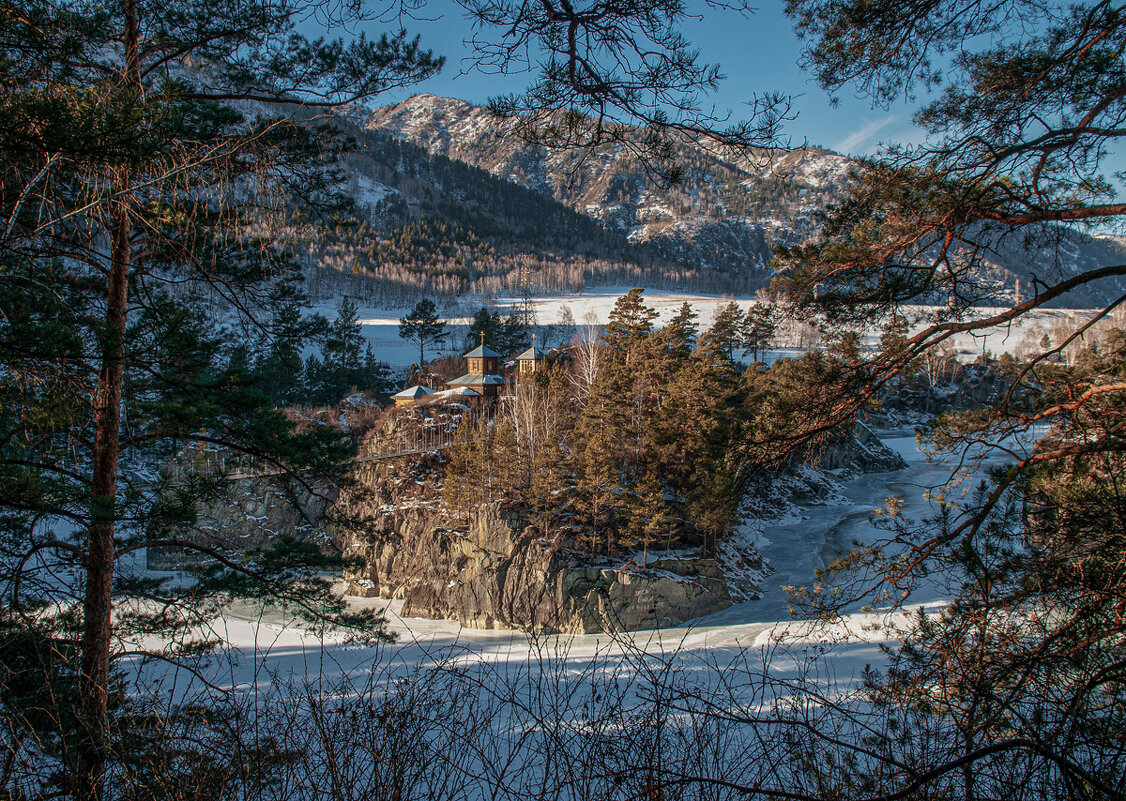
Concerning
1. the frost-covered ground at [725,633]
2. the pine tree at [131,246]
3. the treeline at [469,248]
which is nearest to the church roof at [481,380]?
the frost-covered ground at [725,633]

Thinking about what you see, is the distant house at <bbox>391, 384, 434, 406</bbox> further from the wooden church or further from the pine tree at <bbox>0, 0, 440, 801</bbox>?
the pine tree at <bbox>0, 0, 440, 801</bbox>

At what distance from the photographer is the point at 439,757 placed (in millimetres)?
2652

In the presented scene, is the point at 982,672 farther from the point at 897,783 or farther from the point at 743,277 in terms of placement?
the point at 743,277

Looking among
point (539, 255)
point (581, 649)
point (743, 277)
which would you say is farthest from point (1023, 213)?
point (743, 277)

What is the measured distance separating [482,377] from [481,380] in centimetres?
43

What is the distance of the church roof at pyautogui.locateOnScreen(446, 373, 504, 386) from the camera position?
2909cm

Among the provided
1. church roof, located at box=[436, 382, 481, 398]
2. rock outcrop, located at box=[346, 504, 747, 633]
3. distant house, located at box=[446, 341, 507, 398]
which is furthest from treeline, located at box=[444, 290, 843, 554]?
distant house, located at box=[446, 341, 507, 398]

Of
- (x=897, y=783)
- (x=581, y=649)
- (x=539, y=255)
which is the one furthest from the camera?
(x=539, y=255)

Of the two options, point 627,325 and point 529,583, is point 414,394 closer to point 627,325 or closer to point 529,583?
point 627,325

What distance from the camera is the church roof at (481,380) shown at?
95.5ft

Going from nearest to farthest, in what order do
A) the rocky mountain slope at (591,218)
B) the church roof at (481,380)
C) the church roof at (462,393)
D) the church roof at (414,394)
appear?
the church roof at (462,393)
the church roof at (414,394)
the church roof at (481,380)
the rocky mountain slope at (591,218)

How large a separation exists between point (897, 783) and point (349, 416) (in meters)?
29.5

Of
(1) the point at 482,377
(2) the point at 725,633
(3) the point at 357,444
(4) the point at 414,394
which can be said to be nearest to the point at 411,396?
(4) the point at 414,394

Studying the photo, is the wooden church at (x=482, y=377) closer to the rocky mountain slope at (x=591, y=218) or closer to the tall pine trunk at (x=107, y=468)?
the tall pine trunk at (x=107, y=468)
